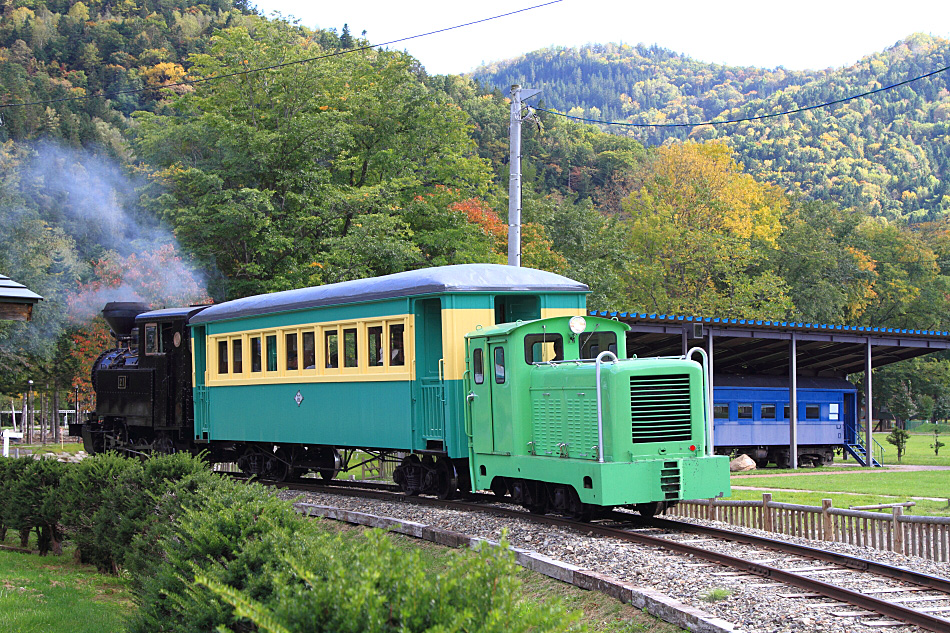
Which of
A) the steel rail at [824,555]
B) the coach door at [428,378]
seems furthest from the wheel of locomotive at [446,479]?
the steel rail at [824,555]

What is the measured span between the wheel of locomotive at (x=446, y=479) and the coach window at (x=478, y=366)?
1779 millimetres

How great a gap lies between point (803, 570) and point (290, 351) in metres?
9.74

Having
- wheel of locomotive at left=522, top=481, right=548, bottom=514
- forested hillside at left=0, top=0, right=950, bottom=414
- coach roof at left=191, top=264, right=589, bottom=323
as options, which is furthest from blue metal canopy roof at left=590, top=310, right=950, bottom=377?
wheel of locomotive at left=522, top=481, right=548, bottom=514

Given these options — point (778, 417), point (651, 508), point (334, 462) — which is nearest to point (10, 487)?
point (334, 462)

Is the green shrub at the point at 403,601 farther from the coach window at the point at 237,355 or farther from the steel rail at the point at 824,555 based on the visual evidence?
the coach window at the point at 237,355

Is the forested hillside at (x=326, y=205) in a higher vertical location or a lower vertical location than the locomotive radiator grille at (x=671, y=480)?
higher

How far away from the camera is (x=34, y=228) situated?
37.9m

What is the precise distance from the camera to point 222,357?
1788cm

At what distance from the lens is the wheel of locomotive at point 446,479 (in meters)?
13.5

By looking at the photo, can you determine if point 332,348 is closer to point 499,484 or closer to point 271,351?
point 271,351

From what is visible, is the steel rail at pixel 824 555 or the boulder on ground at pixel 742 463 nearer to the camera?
the steel rail at pixel 824 555

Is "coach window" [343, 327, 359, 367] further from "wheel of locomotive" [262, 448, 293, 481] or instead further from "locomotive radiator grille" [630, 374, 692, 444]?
"locomotive radiator grille" [630, 374, 692, 444]

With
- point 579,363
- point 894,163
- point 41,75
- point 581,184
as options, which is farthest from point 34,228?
point 894,163

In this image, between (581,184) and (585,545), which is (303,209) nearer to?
(585,545)
